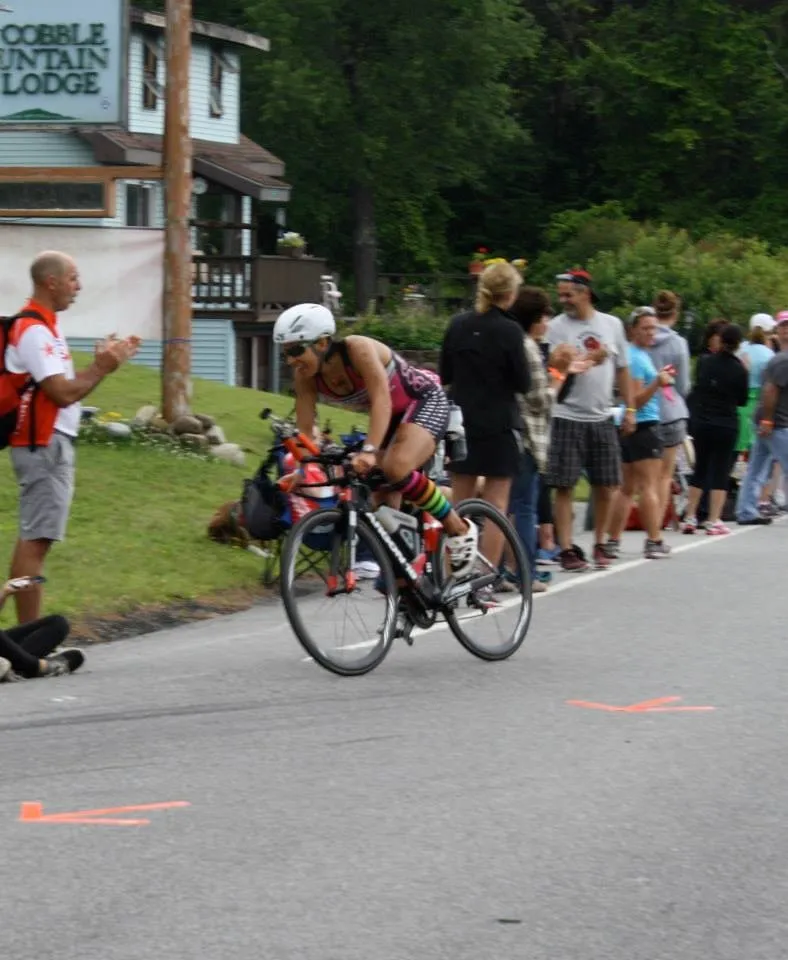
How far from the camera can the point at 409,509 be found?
32.0 ft

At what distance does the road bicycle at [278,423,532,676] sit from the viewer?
9056 millimetres

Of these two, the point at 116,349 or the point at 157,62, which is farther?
the point at 157,62

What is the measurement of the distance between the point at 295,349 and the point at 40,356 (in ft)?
3.65

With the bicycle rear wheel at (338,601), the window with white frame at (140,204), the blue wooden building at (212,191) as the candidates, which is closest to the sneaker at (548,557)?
the bicycle rear wheel at (338,601)

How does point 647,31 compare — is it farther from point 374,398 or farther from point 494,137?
point 374,398

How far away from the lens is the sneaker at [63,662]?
30.5 feet

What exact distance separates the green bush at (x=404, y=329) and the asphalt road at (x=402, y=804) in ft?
105

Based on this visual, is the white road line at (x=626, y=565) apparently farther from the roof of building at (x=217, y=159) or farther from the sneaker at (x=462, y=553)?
the roof of building at (x=217, y=159)

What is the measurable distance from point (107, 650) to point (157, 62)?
37956mm

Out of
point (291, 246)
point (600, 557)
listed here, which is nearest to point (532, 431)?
point (600, 557)

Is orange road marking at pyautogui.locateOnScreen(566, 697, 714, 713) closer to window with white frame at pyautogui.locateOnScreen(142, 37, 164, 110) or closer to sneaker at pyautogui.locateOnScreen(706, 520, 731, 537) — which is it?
sneaker at pyautogui.locateOnScreen(706, 520, 731, 537)

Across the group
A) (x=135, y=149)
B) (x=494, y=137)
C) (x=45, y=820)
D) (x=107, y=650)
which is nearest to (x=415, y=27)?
(x=494, y=137)

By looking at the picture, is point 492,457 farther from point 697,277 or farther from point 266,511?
point 697,277

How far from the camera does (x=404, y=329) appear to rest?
142ft
